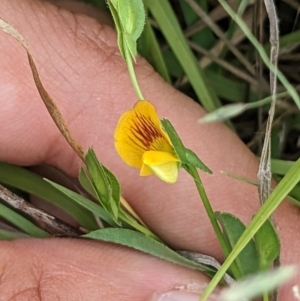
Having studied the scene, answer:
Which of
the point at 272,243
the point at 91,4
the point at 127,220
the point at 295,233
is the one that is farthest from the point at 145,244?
the point at 91,4

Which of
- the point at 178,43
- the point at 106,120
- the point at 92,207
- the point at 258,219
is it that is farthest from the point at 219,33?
the point at 258,219

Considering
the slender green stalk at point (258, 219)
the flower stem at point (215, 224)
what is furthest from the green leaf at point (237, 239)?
the slender green stalk at point (258, 219)

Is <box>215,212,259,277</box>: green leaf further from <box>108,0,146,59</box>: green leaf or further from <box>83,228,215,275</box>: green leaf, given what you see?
<box>108,0,146,59</box>: green leaf

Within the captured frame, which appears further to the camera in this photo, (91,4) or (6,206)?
(91,4)

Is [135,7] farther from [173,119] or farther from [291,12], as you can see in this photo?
[291,12]

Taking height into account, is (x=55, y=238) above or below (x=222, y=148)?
below

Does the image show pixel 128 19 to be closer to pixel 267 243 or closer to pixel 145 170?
pixel 145 170

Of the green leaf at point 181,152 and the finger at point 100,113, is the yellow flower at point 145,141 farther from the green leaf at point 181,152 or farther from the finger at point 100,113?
the finger at point 100,113
